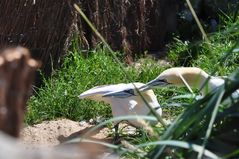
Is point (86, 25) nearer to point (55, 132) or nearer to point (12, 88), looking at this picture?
point (55, 132)

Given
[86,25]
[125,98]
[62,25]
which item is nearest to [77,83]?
[62,25]

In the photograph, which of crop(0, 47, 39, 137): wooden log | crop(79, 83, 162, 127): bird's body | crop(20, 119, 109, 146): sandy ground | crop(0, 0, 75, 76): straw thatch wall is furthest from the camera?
crop(0, 0, 75, 76): straw thatch wall

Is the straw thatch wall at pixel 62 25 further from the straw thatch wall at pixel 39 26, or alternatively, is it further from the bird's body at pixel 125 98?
the bird's body at pixel 125 98

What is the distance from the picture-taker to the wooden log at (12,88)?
52.0 inches

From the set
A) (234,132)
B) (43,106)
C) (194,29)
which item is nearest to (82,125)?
(43,106)

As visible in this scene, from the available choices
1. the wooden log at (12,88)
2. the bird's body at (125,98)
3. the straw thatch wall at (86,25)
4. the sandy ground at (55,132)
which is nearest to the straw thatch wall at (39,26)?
the straw thatch wall at (86,25)

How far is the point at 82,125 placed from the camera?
6.22 m

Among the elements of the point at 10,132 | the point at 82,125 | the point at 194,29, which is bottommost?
the point at 82,125

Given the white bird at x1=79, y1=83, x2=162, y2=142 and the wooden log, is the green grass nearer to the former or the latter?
the white bird at x1=79, y1=83, x2=162, y2=142

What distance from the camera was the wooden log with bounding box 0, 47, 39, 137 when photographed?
1321 mm

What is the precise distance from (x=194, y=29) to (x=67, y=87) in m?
2.33

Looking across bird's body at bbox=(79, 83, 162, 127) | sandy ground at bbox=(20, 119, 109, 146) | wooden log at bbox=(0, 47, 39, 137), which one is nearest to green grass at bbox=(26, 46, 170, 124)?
sandy ground at bbox=(20, 119, 109, 146)

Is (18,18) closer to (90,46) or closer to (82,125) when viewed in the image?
(90,46)

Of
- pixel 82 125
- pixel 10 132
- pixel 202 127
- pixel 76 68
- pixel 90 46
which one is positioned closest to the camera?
pixel 10 132
